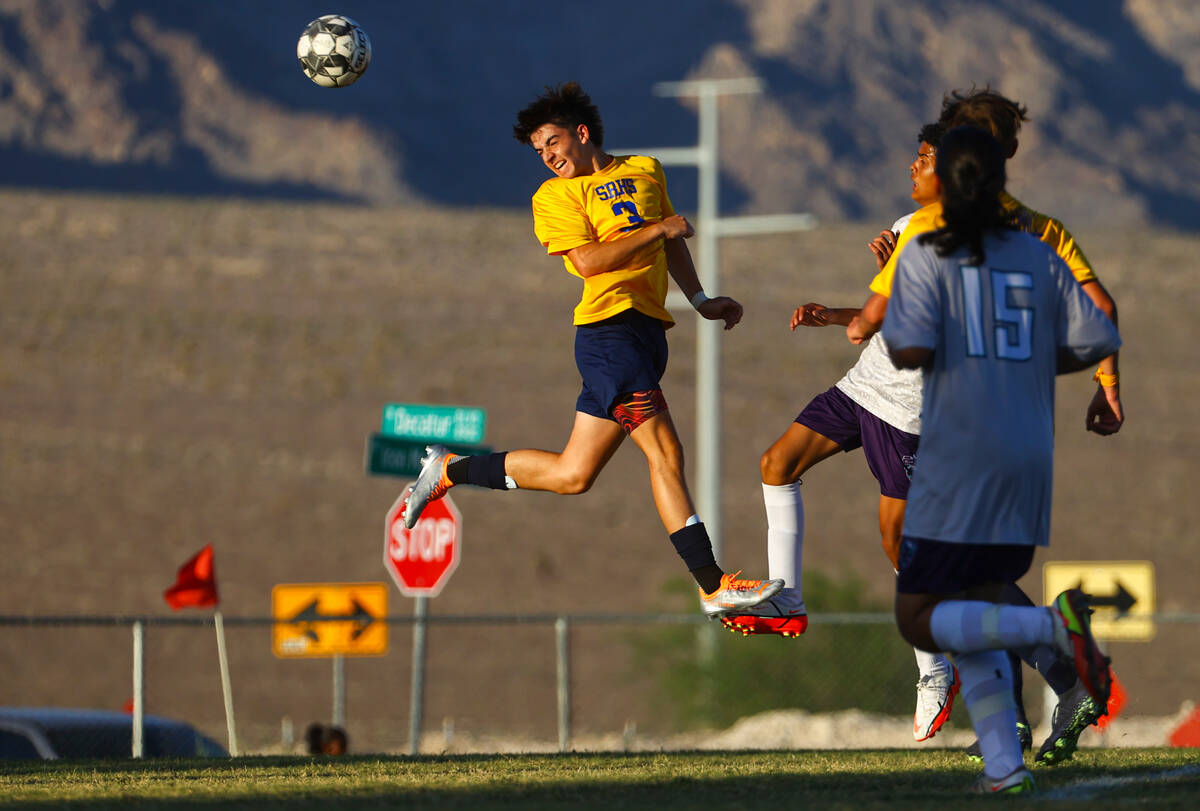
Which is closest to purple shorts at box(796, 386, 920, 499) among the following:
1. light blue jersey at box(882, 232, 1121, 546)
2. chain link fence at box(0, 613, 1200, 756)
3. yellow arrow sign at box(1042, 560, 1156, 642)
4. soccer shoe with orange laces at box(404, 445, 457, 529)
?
light blue jersey at box(882, 232, 1121, 546)

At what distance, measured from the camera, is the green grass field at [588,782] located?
5844 mm

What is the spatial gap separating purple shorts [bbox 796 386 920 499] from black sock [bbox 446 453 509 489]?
1418 millimetres

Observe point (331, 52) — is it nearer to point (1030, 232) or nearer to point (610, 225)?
point (610, 225)

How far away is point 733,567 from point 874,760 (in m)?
24.1

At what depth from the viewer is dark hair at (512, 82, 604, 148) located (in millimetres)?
7809

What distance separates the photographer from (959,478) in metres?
5.57

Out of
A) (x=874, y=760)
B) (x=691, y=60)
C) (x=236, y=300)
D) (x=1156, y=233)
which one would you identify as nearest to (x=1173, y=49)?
(x=691, y=60)

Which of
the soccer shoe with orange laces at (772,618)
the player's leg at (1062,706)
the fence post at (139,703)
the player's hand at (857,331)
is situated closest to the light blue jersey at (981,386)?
the player's hand at (857,331)

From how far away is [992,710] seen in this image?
5.75 meters

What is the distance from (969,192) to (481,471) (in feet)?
10.7

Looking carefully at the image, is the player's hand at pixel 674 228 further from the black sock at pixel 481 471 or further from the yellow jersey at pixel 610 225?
the black sock at pixel 481 471

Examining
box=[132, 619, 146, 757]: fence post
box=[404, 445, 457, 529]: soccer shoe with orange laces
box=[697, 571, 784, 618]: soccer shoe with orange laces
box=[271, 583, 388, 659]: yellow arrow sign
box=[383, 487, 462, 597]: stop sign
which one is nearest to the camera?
box=[697, 571, 784, 618]: soccer shoe with orange laces

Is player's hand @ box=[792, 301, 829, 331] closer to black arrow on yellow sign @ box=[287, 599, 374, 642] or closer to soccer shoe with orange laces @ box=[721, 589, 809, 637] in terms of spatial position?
soccer shoe with orange laces @ box=[721, 589, 809, 637]

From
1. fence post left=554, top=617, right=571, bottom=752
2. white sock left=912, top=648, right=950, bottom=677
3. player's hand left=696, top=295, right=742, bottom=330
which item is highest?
player's hand left=696, top=295, right=742, bottom=330
